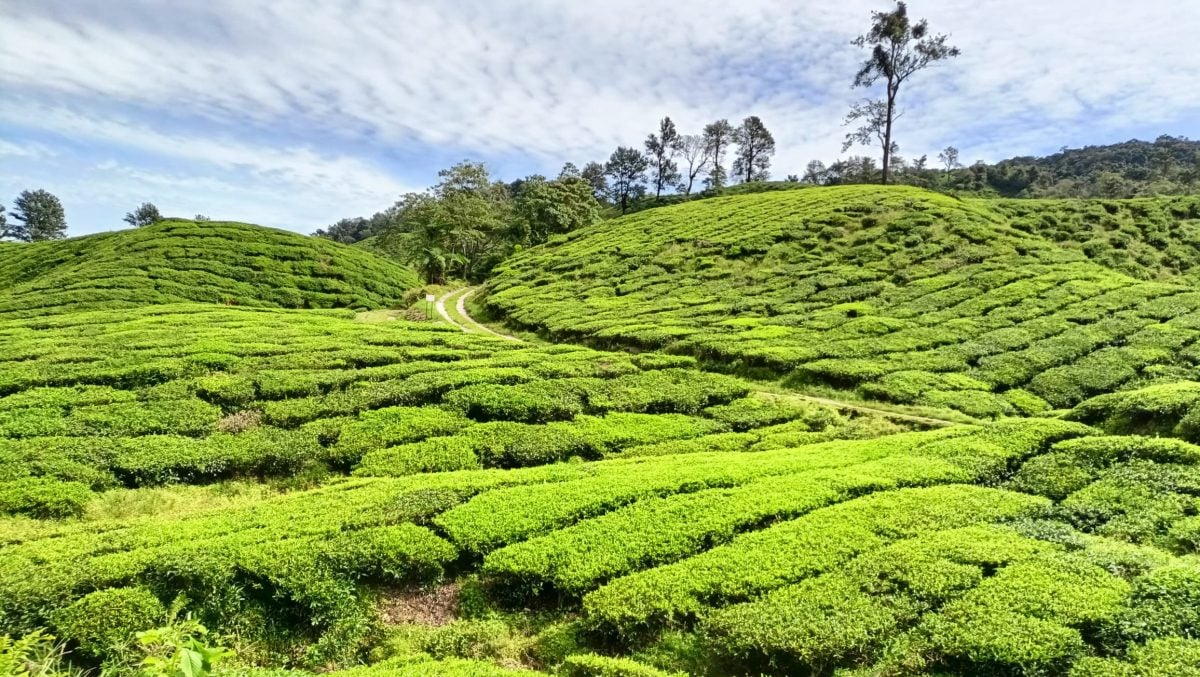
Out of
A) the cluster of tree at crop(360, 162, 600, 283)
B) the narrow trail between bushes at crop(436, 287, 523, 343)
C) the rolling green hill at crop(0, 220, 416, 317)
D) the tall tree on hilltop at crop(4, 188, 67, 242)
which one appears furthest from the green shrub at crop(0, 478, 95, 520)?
the tall tree on hilltop at crop(4, 188, 67, 242)

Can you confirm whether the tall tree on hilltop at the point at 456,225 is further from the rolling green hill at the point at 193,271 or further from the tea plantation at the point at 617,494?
the tea plantation at the point at 617,494

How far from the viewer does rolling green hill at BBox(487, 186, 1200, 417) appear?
2447cm

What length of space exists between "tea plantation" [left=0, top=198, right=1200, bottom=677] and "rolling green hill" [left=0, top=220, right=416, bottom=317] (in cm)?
1097

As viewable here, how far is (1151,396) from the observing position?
17.3m

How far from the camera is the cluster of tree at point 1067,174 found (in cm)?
8856

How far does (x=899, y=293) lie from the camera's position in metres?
36.2

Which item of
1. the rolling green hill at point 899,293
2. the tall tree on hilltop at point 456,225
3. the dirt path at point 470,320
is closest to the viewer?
the rolling green hill at point 899,293

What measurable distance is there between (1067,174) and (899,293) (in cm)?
12929

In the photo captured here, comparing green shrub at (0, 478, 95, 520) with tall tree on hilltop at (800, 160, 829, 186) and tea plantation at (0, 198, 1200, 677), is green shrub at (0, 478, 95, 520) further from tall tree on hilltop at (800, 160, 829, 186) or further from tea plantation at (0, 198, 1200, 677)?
tall tree on hilltop at (800, 160, 829, 186)

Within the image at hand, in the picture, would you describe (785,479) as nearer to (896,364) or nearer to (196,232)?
(896,364)

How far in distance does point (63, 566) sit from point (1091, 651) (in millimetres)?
16022

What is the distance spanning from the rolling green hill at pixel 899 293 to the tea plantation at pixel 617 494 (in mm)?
303

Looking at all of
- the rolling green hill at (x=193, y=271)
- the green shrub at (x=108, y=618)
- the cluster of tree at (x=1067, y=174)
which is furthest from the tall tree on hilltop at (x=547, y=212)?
the green shrub at (x=108, y=618)

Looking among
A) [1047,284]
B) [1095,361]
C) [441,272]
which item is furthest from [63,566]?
[441,272]
